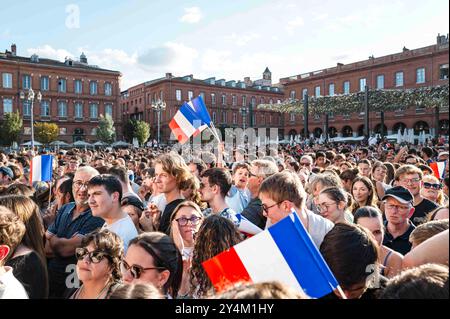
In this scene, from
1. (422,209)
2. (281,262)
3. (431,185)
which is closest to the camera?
(281,262)

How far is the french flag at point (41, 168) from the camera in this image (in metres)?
7.56

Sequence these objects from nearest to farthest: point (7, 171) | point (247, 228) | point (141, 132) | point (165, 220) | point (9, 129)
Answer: point (247, 228)
point (165, 220)
point (7, 171)
point (9, 129)
point (141, 132)

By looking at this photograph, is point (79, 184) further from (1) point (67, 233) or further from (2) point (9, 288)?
(2) point (9, 288)

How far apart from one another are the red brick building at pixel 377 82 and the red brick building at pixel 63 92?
1055 inches

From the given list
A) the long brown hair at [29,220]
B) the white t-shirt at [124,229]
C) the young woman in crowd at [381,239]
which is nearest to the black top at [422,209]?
the young woman in crowd at [381,239]

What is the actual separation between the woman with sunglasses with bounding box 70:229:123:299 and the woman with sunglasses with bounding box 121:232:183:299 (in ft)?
0.37

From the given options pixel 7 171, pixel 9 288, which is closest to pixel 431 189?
pixel 9 288

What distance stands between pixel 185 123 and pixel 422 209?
598 cm

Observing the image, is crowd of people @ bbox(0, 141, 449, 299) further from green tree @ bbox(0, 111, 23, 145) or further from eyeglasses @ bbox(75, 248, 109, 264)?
green tree @ bbox(0, 111, 23, 145)

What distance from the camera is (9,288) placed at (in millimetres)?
2408

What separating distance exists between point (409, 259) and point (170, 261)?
1445 millimetres

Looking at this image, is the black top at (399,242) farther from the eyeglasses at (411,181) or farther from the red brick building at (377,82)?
the red brick building at (377,82)
